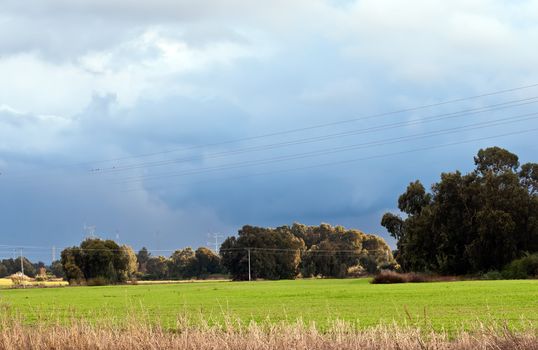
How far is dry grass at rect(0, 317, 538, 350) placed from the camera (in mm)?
14102

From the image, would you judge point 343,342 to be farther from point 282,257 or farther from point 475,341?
point 282,257

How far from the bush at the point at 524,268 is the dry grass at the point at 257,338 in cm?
6717

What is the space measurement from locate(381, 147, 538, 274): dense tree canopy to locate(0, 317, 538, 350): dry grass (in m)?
69.9

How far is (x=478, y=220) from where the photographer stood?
84.0 metres

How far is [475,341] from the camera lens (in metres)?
14.4

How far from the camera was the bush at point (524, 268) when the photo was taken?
78.9 metres

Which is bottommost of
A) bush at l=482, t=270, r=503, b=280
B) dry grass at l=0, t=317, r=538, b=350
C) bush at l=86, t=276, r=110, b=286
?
dry grass at l=0, t=317, r=538, b=350

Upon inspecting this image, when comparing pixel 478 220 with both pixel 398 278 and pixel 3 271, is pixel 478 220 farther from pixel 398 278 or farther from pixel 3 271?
pixel 3 271

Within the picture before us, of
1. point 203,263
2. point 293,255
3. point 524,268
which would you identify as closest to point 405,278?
point 524,268

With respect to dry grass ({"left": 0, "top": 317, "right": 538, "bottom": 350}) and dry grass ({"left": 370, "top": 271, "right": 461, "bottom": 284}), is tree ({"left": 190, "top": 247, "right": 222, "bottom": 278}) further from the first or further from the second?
dry grass ({"left": 0, "top": 317, "right": 538, "bottom": 350})

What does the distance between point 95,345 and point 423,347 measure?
7180 millimetres

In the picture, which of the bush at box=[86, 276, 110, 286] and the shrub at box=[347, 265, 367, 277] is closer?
the bush at box=[86, 276, 110, 286]

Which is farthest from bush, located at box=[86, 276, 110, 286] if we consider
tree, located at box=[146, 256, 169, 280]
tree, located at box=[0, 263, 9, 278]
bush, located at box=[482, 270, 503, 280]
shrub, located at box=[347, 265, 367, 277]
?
tree, located at box=[0, 263, 9, 278]

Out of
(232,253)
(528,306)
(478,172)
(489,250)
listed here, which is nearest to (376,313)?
(528,306)
